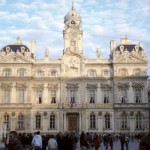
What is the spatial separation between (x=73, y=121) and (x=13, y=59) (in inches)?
593

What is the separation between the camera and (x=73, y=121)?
62938 mm

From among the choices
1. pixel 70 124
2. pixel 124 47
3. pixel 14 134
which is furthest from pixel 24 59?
pixel 14 134

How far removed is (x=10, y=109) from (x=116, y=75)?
760 inches

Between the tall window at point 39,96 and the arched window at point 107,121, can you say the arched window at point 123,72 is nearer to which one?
the arched window at point 107,121

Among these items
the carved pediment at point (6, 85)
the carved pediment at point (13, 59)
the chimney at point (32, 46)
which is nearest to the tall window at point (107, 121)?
the carved pediment at point (13, 59)

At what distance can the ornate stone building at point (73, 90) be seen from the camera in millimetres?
62469

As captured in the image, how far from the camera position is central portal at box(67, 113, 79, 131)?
62750mm

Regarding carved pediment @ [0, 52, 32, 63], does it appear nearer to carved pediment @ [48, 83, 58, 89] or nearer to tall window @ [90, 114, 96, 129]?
carved pediment @ [48, 83, 58, 89]

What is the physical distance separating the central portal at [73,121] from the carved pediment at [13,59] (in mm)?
11942

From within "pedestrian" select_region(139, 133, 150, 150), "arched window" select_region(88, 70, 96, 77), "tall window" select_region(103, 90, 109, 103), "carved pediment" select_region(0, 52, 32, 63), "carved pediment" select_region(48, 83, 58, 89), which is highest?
"carved pediment" select_region(0, 52, 32, 63)

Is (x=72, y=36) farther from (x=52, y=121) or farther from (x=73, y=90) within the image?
(x=52, y=121)

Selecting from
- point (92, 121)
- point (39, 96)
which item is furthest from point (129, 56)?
point (39, 96)

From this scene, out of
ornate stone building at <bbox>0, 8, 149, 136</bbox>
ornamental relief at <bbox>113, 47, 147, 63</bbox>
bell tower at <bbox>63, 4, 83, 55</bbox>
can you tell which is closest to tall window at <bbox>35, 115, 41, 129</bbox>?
ornate stone building at <bbox>0, 8, 149, 136</bbox>

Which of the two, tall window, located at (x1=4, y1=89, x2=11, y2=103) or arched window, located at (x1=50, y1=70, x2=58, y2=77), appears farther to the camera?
arched window, located at (x1=50, y1=70, x2=58, y2=77)
